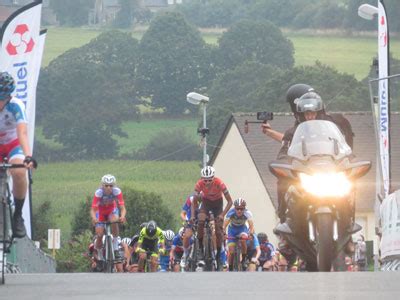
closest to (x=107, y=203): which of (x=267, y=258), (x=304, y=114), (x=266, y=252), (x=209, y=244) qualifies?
(x=209, y=244)

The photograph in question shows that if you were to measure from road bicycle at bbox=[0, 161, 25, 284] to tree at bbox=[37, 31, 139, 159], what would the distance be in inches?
4587

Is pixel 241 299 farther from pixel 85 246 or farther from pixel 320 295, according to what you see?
pixel 85 246

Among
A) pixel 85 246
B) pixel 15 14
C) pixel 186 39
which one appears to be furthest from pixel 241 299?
pixel 186 39

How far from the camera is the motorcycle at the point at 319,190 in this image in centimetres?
1461

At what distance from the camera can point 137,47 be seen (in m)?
156

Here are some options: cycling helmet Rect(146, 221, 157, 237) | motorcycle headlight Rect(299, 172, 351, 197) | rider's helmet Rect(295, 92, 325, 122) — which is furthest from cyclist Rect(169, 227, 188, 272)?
motorcycle headlight Rect(299, 172, 351, 197)

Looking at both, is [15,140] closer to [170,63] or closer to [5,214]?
[5,214]

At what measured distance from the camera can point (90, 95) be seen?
148750 mm

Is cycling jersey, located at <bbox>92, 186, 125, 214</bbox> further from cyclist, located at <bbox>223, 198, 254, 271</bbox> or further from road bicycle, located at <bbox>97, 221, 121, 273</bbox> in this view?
cyclist, located at <bbox>223, 198, 254, 271</bbox>

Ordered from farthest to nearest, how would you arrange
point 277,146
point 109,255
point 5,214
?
point 277,146 < point 109,255 < point 5,214

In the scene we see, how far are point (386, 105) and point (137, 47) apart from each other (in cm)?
11878

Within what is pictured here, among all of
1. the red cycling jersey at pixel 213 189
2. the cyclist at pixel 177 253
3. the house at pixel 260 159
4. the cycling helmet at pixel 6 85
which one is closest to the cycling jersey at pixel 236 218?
the red cycling jersey at pixel 213 189

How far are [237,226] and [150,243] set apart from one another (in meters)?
3.71

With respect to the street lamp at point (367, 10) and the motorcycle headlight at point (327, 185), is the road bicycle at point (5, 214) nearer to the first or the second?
the motorcycle headlight at point (327, 185)
